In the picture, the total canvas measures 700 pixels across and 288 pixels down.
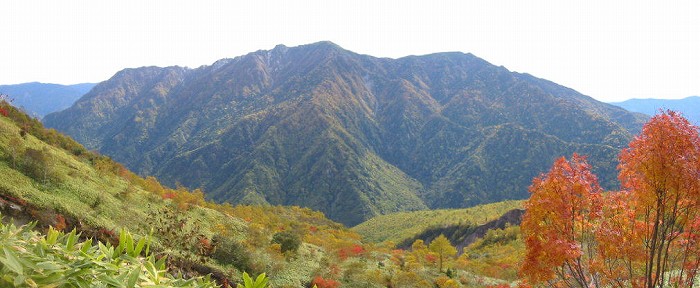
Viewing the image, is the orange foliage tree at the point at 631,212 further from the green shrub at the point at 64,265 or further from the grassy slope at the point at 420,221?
the grassy slope at the point at 420,221

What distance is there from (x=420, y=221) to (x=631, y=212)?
92.9 m

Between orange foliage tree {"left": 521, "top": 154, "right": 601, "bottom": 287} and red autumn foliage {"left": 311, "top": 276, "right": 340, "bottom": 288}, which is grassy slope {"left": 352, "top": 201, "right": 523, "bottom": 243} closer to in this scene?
red autumn foliage {"left": 311, "top": 276, "right": 340, "bottom": 288}

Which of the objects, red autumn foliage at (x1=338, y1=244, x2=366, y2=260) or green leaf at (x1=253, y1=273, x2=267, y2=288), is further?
red autumn foliage at (x1=338, y1=244, x2=366, y2=260)

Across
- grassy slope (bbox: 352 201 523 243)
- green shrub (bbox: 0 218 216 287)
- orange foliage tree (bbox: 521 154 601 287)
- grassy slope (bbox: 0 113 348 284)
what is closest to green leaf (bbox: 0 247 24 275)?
green shrub (bbox: 0 218 216 287)

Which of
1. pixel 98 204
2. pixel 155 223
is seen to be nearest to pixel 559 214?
pixel 155 223

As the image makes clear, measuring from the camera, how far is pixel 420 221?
99.6m

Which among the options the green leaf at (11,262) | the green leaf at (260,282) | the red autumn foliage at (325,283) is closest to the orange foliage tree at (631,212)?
the green leaf at (260,282)

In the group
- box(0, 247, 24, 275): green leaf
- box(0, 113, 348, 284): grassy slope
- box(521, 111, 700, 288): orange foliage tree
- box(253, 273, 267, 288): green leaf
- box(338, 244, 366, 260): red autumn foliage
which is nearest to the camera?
box(0, 247, 24, 275): green leaf

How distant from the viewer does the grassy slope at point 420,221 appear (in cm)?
8600

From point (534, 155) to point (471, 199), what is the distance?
41260 mm

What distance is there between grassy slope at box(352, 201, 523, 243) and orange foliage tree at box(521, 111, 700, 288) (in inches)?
2869

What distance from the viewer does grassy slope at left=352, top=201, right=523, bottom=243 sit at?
86.0 meters

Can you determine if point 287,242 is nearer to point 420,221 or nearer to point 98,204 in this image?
point 98,204

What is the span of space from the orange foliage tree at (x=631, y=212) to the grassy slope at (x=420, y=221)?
72861 millimetres
